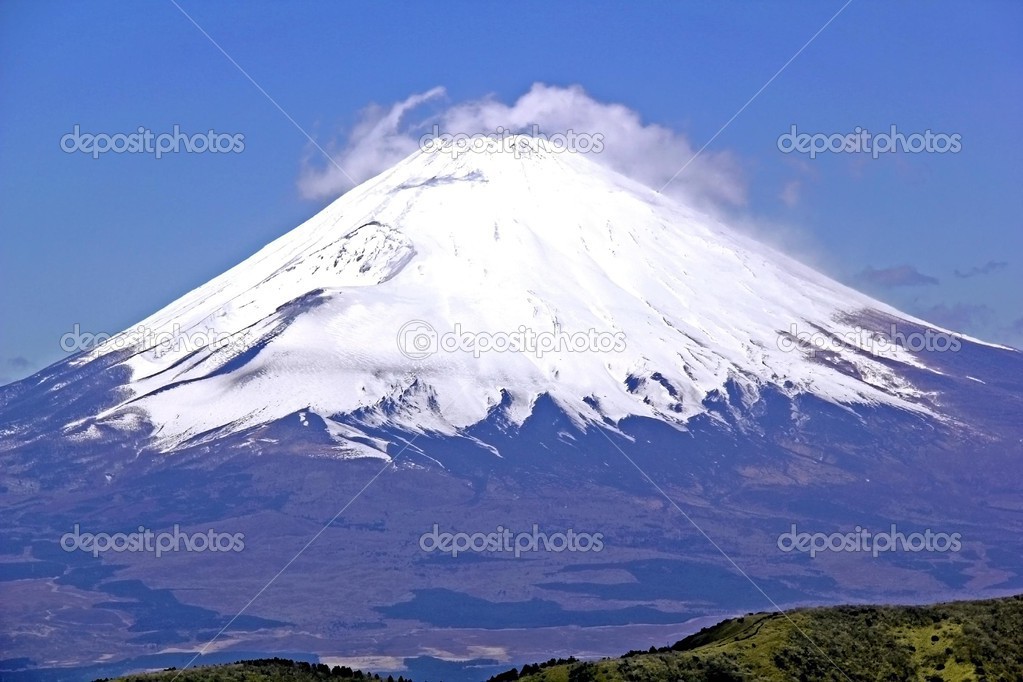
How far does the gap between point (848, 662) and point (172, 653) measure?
135m

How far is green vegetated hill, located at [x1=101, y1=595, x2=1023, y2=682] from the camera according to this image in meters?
60.4

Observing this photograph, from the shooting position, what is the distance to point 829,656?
2441 inches

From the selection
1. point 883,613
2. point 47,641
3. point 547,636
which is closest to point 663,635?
point 547,636

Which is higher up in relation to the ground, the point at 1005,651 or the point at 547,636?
the point at 547,636

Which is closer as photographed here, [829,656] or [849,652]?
[829,656]

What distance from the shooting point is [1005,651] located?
60375 millimetres

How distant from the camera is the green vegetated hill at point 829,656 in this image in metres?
60.4

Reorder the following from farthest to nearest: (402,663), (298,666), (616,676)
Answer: (402,663)
(298,666)
(616,676)

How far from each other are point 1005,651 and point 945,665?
198cm

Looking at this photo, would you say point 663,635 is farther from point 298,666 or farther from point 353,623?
point 298,666

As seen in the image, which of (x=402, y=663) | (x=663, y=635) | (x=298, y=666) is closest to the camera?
(x=298, y=666)

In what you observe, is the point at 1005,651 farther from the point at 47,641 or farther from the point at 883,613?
the point at 47,641

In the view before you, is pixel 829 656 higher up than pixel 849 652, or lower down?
lower down

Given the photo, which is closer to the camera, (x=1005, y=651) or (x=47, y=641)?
(x=1005, y=651)
